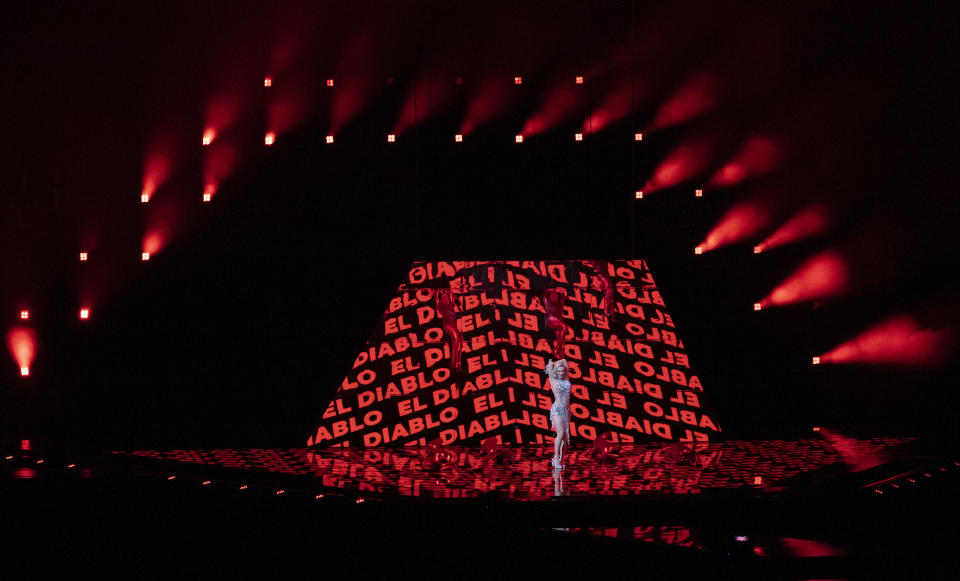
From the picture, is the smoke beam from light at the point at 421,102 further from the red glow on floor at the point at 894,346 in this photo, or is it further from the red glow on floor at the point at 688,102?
the red glow on floor at the point at 894,346

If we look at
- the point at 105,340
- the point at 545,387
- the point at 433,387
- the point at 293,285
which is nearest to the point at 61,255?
the point at 105,340

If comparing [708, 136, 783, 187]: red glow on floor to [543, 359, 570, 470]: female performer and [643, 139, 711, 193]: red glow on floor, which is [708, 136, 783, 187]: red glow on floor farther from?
[543, 359, 570, 470]: female performer

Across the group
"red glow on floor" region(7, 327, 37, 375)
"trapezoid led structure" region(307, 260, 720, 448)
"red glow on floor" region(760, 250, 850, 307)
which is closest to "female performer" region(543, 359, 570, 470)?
"trapezoid led structure" region(307, 260, 720, 448)

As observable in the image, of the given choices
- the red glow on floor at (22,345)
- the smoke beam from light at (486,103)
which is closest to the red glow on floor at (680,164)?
the smoke beam from light at (486,103)

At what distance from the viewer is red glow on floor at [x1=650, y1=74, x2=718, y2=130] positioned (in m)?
8.32

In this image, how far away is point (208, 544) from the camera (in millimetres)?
4160

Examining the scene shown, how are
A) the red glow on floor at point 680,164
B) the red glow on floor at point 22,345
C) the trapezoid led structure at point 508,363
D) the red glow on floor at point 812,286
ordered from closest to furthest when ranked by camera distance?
the red glow on floor at point 22,345 < the trapezoid led structure at point 508,363 < the red glow on floor at point 680,164 < the red glow on floor at point 812,286

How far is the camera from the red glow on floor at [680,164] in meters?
8.38

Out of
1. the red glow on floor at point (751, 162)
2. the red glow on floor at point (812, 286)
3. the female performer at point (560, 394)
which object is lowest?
the female performer at point (560, 394)

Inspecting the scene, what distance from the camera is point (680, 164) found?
8.40 metres

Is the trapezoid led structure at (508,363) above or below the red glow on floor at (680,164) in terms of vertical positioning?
Answer: below

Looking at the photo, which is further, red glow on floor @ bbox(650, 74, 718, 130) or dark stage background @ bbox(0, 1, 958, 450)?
red glow on floor @ bbox(650, 74, 718, 130)

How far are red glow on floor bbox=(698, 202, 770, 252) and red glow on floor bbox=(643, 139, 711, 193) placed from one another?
490 mm

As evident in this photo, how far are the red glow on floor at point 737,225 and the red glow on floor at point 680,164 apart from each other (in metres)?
0.49
